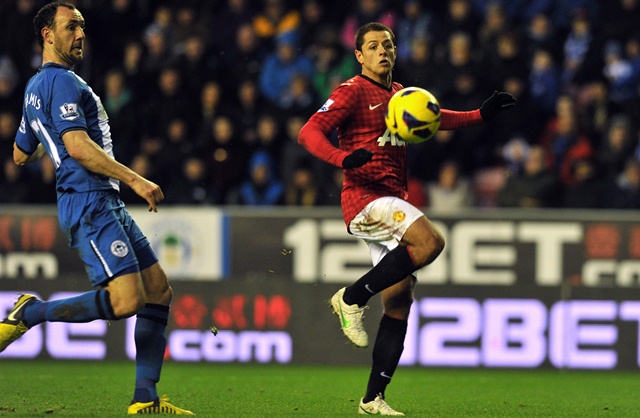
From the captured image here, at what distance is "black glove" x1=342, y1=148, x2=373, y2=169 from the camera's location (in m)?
6.75

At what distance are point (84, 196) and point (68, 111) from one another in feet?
1.62

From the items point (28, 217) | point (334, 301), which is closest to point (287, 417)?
point (334, 301)

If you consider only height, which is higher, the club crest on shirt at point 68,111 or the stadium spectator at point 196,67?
the stadium spectator at point 196,67

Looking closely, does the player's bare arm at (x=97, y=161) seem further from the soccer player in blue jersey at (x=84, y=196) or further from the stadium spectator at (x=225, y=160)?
the stadium spectator at (x=225, y=160)

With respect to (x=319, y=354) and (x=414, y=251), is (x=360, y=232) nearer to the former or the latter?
(x=414, y=251)

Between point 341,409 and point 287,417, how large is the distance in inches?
32.4

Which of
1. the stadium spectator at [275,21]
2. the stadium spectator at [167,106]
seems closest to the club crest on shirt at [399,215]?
the stadium spectator at [167,106]

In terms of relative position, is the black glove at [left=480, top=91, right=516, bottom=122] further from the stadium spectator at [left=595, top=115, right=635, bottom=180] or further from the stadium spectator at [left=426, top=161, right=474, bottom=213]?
the stadium spectator at [left=595, top=115, right=635, bottom=180]

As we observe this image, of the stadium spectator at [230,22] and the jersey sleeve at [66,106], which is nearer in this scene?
the jersey sleeve at [66,106]

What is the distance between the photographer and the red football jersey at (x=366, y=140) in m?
7.37

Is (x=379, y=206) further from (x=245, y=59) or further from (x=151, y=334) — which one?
(x=245, y=59)

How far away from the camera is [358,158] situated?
6.76 meters

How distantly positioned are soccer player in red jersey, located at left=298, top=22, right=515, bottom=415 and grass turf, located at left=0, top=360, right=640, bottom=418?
574 mm

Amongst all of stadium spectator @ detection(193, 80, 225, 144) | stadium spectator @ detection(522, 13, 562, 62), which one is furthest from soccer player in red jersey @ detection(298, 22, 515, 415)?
stadium spectator @ detection(522, 13, 562, 62)
